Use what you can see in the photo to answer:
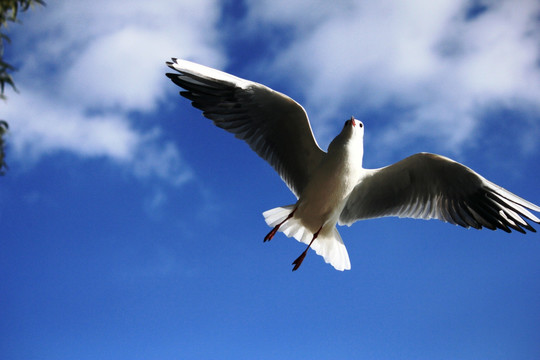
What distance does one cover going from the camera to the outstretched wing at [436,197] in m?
3.67

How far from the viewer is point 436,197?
3.93 m

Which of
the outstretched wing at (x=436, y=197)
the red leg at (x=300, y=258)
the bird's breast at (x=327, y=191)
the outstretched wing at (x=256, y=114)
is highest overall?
the outstretched wing at (x=256, y=114)

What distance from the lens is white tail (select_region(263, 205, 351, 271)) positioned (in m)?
3.74

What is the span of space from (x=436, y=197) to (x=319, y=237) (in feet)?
3.35

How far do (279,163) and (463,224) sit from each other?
154 cm

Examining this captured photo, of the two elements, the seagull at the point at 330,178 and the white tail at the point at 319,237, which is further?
the white tail at the point at 319,237

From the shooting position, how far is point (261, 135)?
391 centimetres

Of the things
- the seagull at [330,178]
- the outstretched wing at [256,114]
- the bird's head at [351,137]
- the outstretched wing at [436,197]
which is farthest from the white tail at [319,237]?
the bird's head at [351,137]

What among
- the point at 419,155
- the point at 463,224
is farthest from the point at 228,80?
the point at 463,224

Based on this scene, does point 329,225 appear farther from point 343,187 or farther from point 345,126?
point 345,126

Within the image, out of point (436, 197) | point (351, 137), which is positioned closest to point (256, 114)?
point (351, 137)

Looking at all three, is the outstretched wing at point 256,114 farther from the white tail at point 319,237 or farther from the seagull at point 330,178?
the white tail at point 319,237

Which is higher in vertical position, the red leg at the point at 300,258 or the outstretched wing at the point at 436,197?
the outstretched wing at the point at 436,197

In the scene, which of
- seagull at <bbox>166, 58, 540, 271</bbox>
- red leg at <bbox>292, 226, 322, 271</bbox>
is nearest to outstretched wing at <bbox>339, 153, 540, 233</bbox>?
seagull at <bbox>166, 58, 540, 271</bbox>
